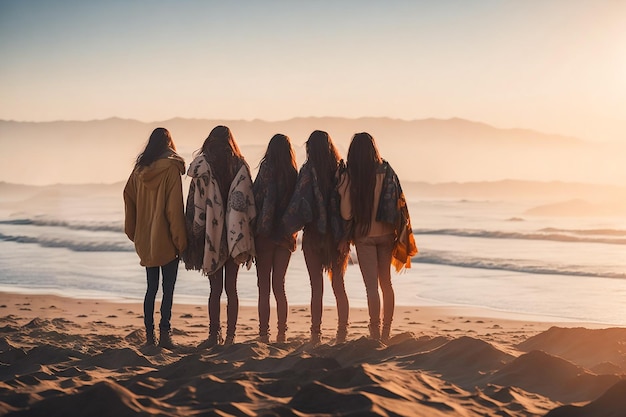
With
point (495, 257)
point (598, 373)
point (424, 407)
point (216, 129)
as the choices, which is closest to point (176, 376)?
point (424, 407)

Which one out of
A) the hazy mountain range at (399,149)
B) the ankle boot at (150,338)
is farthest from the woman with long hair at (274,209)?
the hazy mountain range at (399,149)

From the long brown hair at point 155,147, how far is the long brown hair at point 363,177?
1.71m

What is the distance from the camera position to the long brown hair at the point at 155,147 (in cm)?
813

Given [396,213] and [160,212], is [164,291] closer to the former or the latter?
[160,212]

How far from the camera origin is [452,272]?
54.3ft

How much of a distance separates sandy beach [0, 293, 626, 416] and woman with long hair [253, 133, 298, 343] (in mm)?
699

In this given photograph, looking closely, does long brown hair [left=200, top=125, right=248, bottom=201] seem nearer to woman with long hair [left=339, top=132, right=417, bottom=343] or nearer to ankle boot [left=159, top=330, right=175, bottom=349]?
Answer: woman with long hair [left=339, top=132, right=417, bottom=343]

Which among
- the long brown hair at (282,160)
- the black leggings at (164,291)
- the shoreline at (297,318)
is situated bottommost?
the shoreline at (297,318)

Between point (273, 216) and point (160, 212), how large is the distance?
1.04 metres

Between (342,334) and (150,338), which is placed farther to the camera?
(150,338)

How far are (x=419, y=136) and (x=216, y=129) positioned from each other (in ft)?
413

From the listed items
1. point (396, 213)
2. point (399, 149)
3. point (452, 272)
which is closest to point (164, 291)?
point (396, 213)

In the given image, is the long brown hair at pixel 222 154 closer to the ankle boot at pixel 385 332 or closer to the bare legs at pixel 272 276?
the bare legs at pixel 272 276

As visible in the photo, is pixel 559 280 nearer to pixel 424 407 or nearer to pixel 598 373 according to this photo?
pixel 598 373
